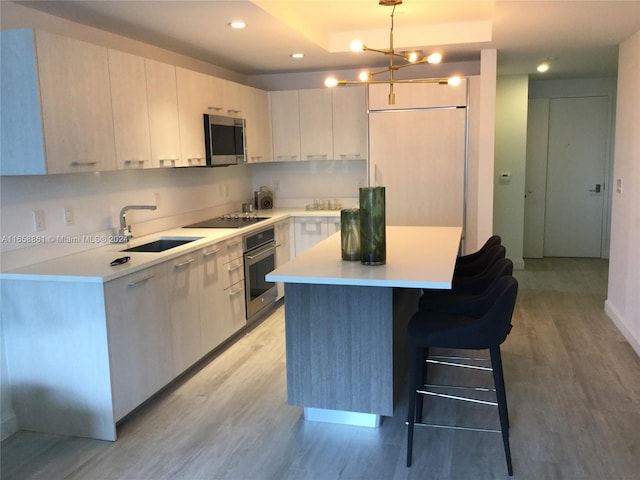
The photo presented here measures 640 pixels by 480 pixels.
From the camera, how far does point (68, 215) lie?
11.3 feet

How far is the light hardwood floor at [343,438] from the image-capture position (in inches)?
105

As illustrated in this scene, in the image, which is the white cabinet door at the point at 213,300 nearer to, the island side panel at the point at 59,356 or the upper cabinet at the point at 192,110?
the upper cabinet at the point at 192,110

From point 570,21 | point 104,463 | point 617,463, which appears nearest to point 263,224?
point 104,463

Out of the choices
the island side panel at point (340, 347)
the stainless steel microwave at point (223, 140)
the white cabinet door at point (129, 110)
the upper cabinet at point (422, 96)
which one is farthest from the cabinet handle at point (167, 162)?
the upper cabinet at point (422, 96)

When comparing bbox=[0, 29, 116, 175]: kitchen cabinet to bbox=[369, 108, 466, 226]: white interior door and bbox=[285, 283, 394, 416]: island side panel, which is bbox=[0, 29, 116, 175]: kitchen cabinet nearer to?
bbox=[285, 283, 394, 416]: island side panel

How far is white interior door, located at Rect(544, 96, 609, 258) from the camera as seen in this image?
7.40m

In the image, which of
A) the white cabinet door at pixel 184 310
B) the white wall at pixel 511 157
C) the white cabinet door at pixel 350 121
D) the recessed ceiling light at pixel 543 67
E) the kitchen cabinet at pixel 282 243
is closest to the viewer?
the white cabinet door at pixel 184 310

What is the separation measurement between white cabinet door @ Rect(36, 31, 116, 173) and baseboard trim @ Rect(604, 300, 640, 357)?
3.88m

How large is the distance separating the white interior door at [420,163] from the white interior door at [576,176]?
2.97 meters

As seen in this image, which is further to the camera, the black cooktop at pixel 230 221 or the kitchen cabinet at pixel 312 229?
the kitchen cabinet at pixel 312 229

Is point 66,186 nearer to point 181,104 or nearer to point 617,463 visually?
point 181,104

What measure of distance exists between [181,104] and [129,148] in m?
0.75

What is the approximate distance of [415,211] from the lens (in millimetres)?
5449

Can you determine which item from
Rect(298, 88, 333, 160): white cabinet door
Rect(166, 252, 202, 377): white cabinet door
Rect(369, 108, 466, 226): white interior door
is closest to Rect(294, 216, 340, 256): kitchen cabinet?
Rect(369, 108, 466, 226): white interior door
